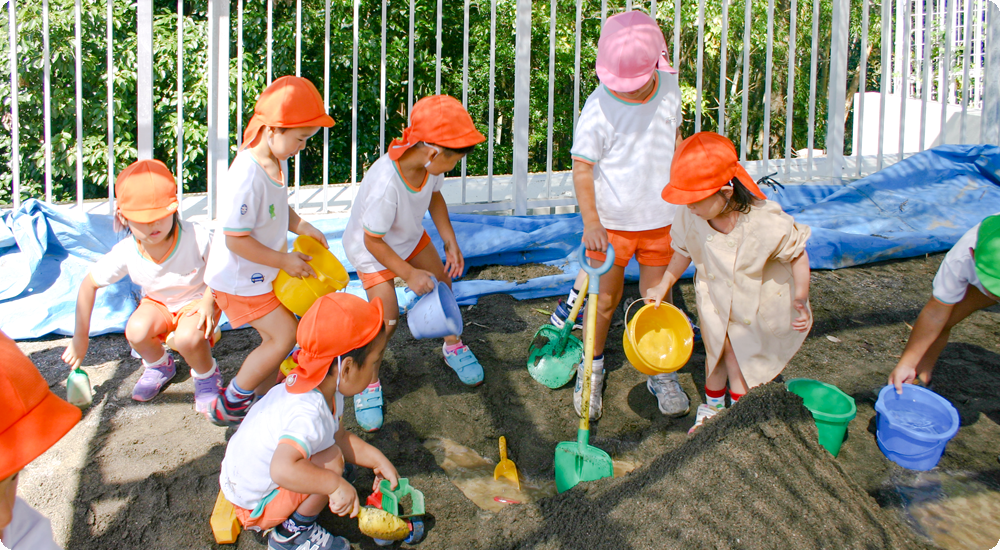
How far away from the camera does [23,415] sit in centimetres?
110

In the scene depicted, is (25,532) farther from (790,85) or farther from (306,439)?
(790,85)

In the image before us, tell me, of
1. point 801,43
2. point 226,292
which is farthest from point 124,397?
point 801,43

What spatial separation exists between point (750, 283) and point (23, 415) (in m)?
2.11

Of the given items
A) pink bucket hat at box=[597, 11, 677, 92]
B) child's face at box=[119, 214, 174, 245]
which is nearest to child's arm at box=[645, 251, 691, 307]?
pink bucket hat at box=[597, 11, 677, 92]

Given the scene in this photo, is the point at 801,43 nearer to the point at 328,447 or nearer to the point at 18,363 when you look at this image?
the point at 328,447

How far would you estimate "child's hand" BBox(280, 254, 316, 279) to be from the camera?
2.63 metres

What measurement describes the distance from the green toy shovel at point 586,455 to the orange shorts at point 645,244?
1.12 ft

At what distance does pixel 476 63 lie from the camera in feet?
29.0

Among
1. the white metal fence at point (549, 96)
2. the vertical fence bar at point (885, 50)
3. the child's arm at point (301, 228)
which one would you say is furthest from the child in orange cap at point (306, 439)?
the vertical fence bar at point (885, 50)

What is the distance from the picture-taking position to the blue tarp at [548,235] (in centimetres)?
356

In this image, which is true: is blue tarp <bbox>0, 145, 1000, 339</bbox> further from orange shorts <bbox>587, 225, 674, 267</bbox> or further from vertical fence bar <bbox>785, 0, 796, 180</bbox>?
orange shorts <bbox>587, 225, 674, 267</bbox>

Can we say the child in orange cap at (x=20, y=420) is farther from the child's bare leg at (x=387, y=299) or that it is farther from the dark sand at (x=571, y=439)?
the child's bare leg at (x=387, y=299)

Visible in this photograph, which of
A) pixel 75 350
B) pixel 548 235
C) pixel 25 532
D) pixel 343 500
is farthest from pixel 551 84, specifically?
pixel 25 532

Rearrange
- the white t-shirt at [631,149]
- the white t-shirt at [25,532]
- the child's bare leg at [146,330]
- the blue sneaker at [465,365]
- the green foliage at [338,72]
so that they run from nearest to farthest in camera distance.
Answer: the white t-shirt at [25,532] < the white t-shirt at [631,149] < the child's bare leg at [146,330] < the blue sneaker at [465,365] < the green foliage at [338,72]
